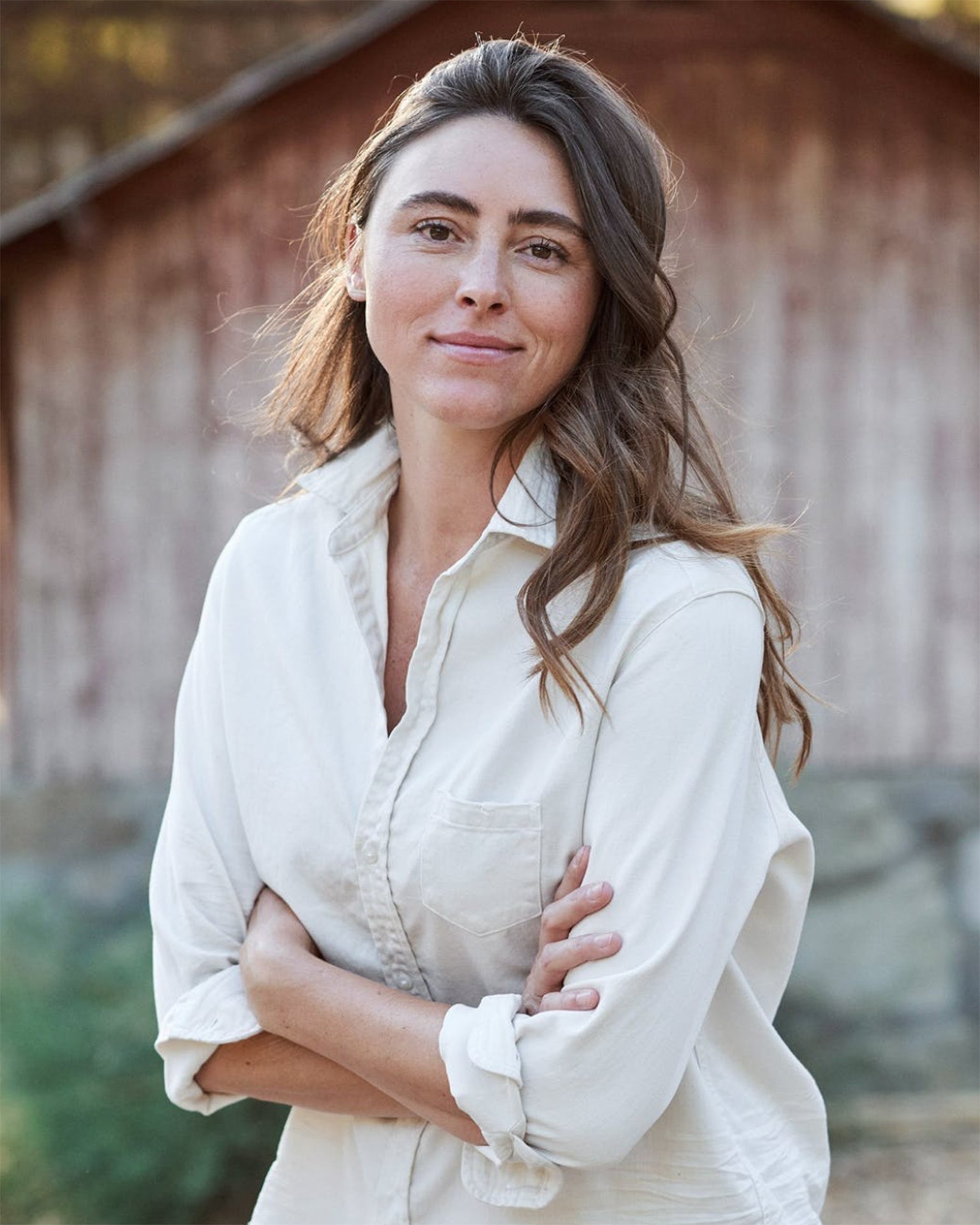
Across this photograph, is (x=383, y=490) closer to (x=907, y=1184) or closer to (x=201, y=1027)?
(x=201, y=1027)

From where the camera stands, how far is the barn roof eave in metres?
6.44

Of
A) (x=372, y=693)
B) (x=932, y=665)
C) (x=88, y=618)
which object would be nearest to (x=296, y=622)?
(x=372, y=693)

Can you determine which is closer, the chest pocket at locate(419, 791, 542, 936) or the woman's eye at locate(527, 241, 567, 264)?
the chest pocket at locate(419, 791, 542, 936)

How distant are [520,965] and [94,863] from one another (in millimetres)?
5641

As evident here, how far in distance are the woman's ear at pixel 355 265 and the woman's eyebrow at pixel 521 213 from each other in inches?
9.3

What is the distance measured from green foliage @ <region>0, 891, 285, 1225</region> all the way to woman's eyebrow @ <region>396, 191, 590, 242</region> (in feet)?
14.5

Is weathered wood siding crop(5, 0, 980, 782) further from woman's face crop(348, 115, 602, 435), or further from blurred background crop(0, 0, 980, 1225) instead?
woman's face crop(348, 115, 602, 435)

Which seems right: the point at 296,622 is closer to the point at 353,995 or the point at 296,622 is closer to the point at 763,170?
the point at 353,995

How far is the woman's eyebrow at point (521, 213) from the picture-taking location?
2000 millimetres

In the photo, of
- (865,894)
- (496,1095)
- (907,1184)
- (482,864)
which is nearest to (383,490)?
(482,864)

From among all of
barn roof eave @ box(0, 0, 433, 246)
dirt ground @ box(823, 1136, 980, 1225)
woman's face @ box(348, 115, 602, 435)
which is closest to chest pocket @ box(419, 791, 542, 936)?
woman's face @ box(348, 115, 602, 435)

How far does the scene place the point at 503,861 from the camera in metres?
1.91

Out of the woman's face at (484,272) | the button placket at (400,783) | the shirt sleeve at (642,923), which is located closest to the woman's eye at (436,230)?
the woman's face at (484,272)

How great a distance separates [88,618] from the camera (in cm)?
727
